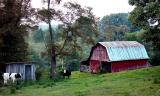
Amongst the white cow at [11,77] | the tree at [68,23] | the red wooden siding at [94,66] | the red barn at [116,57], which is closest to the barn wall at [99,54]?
the red barn at [116,57]

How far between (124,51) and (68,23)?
14.5m

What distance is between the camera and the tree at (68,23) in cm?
3983

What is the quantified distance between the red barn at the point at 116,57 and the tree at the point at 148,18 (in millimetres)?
20050

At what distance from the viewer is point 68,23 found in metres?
40.8

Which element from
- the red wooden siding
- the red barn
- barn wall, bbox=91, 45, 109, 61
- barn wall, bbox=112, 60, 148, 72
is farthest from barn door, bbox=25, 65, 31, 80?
barn wall, bbox=91, 45, 109, 61

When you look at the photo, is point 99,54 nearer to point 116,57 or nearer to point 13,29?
point 116,57

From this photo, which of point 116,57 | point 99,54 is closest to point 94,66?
point 99,54

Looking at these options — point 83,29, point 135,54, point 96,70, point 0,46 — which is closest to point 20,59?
point 0,46

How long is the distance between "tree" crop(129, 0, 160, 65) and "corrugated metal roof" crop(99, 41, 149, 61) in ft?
65.6

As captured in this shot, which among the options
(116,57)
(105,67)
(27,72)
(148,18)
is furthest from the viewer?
(105,67)

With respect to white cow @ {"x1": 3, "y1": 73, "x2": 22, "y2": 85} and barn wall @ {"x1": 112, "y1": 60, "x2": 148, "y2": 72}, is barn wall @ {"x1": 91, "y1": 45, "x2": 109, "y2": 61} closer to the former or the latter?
barn wall @ {"x1": 112, "y1": 60, "x2": 148, "y2": 72}

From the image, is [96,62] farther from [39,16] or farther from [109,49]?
[39,16]

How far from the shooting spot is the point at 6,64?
3662 cm

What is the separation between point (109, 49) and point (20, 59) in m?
15.2
